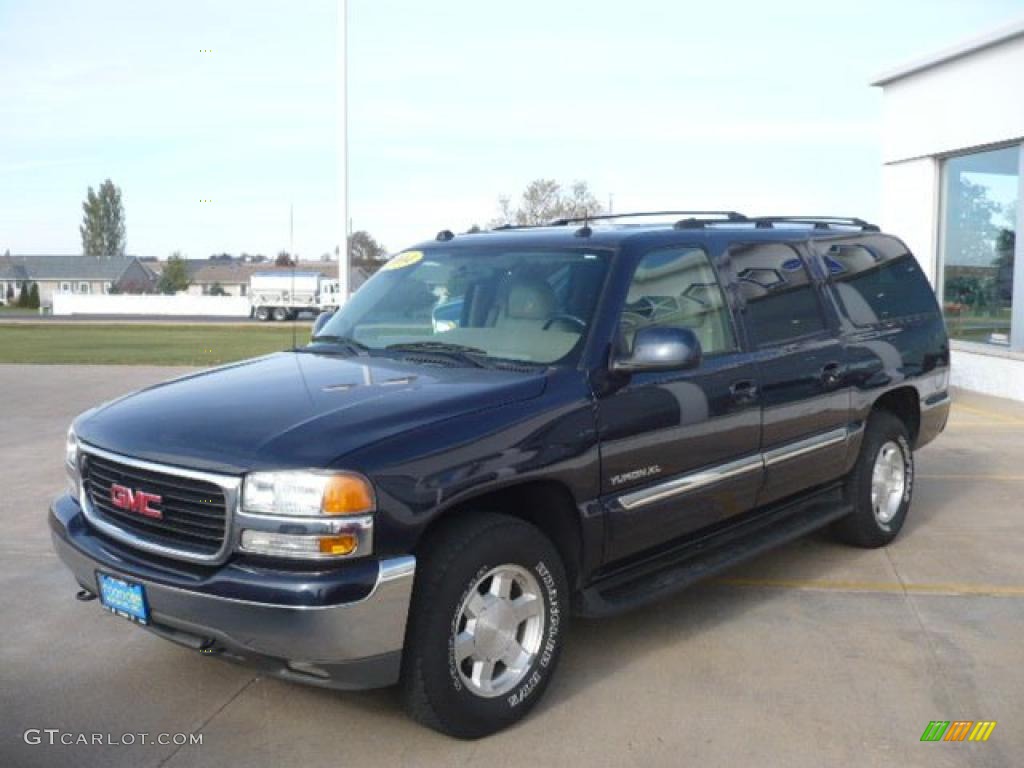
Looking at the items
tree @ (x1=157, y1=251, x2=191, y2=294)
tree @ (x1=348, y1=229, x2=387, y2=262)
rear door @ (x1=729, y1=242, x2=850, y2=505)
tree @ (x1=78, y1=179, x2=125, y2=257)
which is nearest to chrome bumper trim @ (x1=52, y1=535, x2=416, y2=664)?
rear door @ (x1=729, y1=242, x2=850, y2=505)

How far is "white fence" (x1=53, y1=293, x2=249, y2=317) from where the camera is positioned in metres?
69.9

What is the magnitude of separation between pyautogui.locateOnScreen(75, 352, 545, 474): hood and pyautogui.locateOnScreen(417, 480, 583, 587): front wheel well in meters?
0.36

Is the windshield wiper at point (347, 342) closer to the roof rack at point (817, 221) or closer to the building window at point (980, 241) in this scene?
the roof rack at point (817, 221)

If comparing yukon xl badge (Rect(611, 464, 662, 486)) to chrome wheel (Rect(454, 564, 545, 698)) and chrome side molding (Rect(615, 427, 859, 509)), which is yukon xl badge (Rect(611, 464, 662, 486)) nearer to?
chrome side molding (Rect(615, 427, 859, 509))

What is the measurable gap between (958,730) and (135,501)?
313cm

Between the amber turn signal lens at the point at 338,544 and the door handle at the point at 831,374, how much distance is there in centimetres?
312

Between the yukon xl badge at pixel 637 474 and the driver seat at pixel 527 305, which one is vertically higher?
the driver seat at pixel 527 305

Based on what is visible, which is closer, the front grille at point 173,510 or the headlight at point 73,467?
the front grille at point 173,510

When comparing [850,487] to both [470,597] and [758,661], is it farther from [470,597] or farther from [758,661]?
[470,597]

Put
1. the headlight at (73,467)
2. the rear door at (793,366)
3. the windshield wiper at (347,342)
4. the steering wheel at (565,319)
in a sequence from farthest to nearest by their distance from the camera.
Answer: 1. the rear door at (793,366)
2. the windshield wiper at (347,342)
3. the steering wheel at (565,319)
4. the headlight at (73,467)

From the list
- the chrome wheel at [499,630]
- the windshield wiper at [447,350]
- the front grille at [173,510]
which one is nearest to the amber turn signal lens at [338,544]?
the front grille at [173,510]

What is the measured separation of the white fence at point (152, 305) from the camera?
69.9 meters

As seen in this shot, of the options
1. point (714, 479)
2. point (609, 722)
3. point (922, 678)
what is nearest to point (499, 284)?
point (714, 479)

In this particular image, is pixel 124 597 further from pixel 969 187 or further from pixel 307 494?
pixel 969 187
